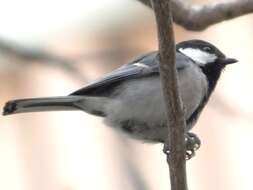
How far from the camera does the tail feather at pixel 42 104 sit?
9.54 ft

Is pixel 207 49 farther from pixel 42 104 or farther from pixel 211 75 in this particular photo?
pixel 42 104

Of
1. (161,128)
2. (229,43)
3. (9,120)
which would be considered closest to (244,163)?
(229,43)

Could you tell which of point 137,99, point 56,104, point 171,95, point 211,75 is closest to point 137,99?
point 137,99

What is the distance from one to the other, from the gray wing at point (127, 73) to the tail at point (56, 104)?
0.04 meters

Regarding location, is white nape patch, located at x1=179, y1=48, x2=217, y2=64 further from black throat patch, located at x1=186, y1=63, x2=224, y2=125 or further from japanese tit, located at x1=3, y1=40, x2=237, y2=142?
japanese tit, located at x1=3, y1=40, x2=237, y2=142

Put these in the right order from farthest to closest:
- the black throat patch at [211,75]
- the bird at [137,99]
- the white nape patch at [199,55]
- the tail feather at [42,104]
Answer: the white nape patch at [199,55]
the black throat patch at [211,75]
the bird at [137,99]
the tail feather at [42,104]

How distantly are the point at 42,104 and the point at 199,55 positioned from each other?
797 millimetres

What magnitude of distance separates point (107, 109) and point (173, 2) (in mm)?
514

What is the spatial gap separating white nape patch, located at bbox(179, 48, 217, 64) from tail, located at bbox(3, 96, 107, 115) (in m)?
0.53

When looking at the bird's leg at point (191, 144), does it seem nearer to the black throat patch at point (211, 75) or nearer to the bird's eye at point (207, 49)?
the black throat patch at point (211, 75)

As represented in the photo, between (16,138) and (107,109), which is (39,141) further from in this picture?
(107,109)

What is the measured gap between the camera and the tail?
9.64 feet

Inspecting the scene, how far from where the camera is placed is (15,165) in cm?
473

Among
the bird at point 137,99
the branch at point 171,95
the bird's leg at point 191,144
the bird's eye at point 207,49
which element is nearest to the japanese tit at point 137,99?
the bird at point 137,99
